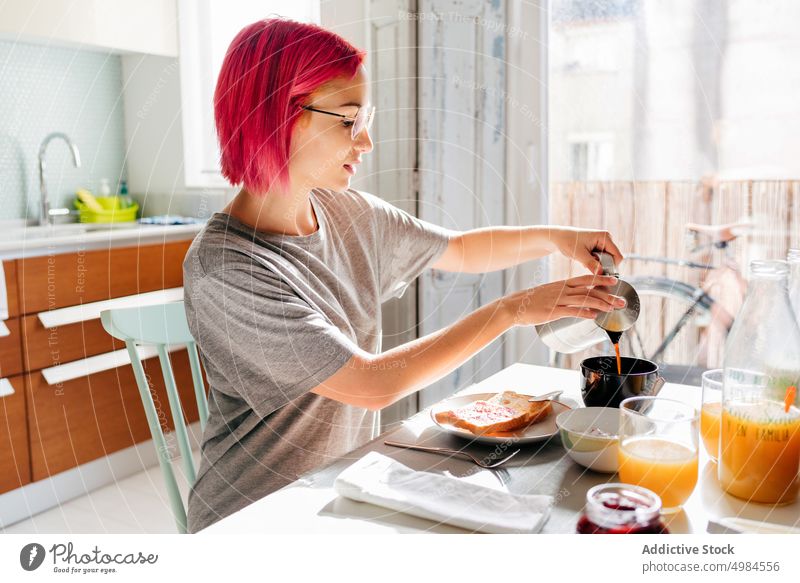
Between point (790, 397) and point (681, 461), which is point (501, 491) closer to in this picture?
point (681, 461)

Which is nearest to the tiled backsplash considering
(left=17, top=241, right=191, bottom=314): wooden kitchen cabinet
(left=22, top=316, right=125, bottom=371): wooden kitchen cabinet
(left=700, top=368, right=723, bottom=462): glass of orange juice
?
(left=17, top=241, right=191, bottom=314): wooden kitchen cabinet

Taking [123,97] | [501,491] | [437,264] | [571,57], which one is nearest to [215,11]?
[123,97]

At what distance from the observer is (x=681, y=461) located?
642 millimetres

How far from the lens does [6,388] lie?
1769 millimetres

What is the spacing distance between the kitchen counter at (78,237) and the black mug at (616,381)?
58.5 inches

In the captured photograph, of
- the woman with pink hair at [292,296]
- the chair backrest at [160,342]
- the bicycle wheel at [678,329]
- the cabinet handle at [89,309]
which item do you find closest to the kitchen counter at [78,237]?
the cabinet handle at [89,309]

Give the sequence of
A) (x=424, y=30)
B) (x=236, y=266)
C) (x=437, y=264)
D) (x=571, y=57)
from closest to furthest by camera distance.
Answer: (x=236, y=266)
(x=437, y=264)
(x=571, y=57)
(x=424, y=30)

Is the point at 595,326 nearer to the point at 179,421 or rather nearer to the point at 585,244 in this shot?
the point at 585,244

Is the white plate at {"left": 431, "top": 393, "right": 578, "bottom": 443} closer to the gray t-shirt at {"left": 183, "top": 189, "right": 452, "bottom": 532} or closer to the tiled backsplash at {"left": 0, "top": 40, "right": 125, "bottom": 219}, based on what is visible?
the gray t-shirt at {"left": 183, "top": 189, "right": 452, "bottom": 532}

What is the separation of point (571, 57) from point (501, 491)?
1.41m

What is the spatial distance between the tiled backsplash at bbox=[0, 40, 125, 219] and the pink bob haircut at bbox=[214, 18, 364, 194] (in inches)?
63.4

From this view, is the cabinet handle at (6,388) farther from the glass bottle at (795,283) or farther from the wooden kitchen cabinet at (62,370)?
the glass bottle at (795,283)

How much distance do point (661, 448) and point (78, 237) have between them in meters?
1.69

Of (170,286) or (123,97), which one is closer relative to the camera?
(170,286)
